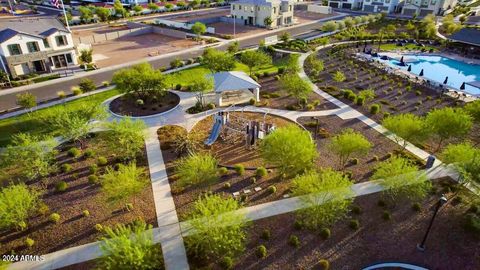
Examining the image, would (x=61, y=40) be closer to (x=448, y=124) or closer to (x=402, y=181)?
(x=402, y=181)

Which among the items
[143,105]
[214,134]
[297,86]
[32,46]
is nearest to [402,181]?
[214,134]

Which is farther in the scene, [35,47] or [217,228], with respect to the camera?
[35,47]

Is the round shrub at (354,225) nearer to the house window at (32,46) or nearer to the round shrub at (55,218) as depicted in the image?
the round shrub at (55,218)

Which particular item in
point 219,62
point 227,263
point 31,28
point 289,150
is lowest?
point 227,263

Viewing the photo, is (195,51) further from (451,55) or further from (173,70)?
(451,55)

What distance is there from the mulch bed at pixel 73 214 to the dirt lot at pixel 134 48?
117 feet

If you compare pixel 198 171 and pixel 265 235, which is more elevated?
pixel 198 171

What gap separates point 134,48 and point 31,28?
20908 mm

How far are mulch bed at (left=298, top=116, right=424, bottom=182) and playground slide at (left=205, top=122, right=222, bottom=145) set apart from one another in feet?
32.8

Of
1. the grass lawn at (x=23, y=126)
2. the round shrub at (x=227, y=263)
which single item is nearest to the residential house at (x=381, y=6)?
the grass lawn at (x=23, y=126)

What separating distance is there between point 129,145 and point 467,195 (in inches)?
1145

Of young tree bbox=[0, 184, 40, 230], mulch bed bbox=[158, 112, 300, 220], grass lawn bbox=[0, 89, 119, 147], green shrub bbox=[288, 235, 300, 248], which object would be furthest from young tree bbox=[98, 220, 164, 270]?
grass lawn bbox=[0, 89, 119, 147]

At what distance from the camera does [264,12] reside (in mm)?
85938

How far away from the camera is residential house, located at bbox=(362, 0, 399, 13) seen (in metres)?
110
